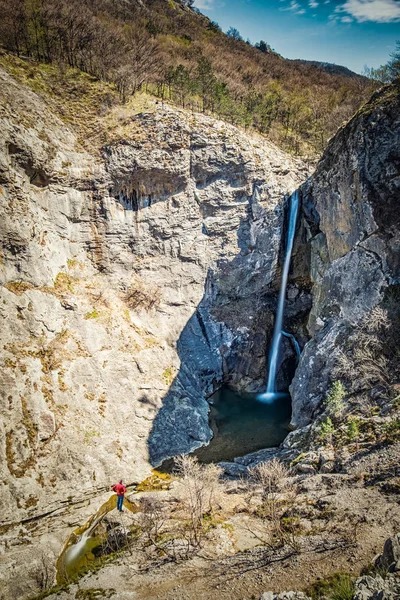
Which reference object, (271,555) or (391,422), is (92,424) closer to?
(271,555)

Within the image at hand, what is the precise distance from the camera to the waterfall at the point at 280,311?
3325 centimetres

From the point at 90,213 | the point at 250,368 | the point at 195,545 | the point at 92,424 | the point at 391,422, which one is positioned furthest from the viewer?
the point at 250,368

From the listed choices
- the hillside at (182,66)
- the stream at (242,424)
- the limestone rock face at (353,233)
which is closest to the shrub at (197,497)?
the stream at (242,424)

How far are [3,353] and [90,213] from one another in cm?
1373

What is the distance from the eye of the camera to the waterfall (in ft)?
109

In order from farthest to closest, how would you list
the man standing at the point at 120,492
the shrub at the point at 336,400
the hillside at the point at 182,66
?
the hillside at the point at 182,66 → the shrub at the point at 336,400 → the man standing at the point at 120,492

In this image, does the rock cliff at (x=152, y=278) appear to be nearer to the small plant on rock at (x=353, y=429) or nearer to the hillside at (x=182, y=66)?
the small plant on rock at (x=353, y=429)

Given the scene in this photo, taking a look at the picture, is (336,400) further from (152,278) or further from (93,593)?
(152,278)

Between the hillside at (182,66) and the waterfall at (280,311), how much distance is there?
968 cm

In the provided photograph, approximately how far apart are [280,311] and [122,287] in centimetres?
1560

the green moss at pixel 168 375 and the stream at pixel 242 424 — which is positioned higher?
the green moss at pixel 168 375

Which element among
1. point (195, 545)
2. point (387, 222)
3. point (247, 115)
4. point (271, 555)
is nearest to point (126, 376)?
point (195, 545)

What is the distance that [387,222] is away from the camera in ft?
74.1

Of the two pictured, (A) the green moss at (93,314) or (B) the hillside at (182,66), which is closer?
(A) the green moss at (93,314)
